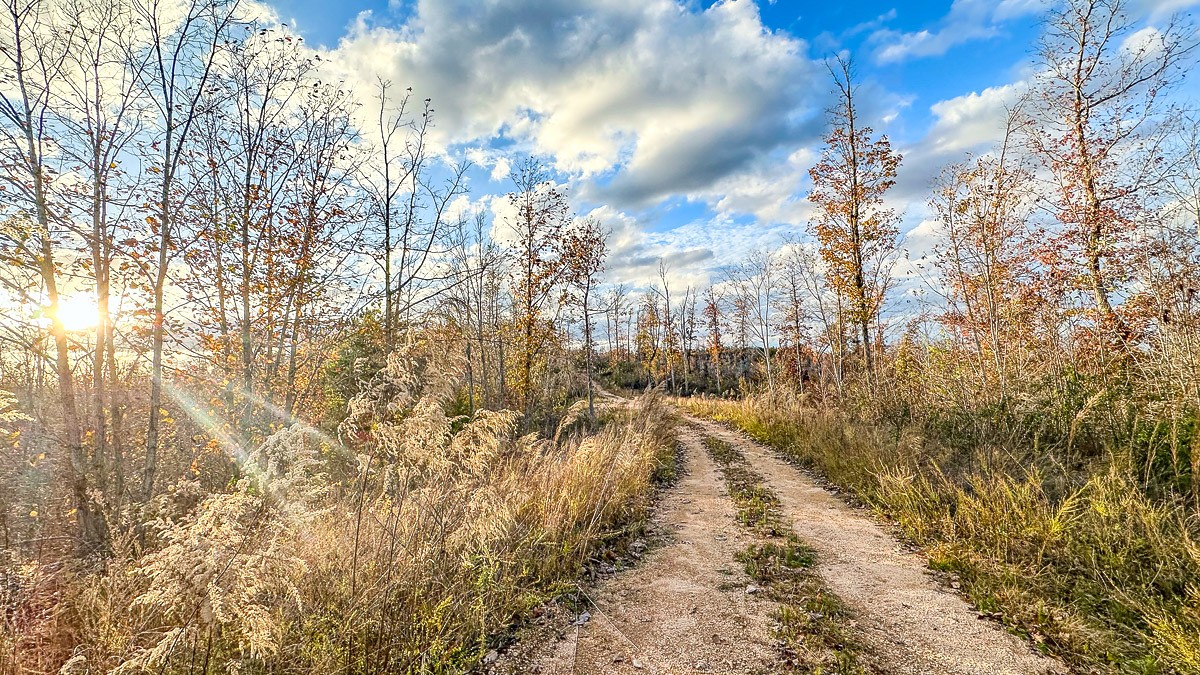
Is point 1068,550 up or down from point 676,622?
up

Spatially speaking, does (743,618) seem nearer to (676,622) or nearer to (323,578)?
(676,622)

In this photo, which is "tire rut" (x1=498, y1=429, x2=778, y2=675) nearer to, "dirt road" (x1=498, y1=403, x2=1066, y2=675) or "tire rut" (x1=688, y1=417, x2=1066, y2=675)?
"dirt road" (x1=498, y1=403, x2=1066, y2=675)

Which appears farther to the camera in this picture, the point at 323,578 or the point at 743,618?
the point at 743,618

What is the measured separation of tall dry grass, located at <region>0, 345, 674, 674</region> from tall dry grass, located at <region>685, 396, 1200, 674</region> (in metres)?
3.60

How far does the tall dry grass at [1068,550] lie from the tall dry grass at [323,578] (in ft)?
11.8

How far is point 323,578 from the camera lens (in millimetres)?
3137

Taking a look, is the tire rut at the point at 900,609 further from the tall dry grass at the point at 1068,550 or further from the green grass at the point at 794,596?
the tall dry grass at the point at 1068,550

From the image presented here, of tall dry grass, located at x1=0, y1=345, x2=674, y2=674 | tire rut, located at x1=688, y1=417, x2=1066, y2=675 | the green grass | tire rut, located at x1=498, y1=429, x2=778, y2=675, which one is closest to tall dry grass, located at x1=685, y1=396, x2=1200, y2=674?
tire rut, located at x1=688, y1=417, x2=1066, y2=675

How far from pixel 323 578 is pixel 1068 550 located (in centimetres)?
597

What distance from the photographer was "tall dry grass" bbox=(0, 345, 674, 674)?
2285 mm

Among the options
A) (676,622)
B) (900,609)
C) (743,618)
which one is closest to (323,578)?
(676,622)

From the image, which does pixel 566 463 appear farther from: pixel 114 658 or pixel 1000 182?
pixel 1000 182

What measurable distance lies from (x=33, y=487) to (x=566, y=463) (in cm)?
569

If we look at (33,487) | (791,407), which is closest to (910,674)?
(33,487)
